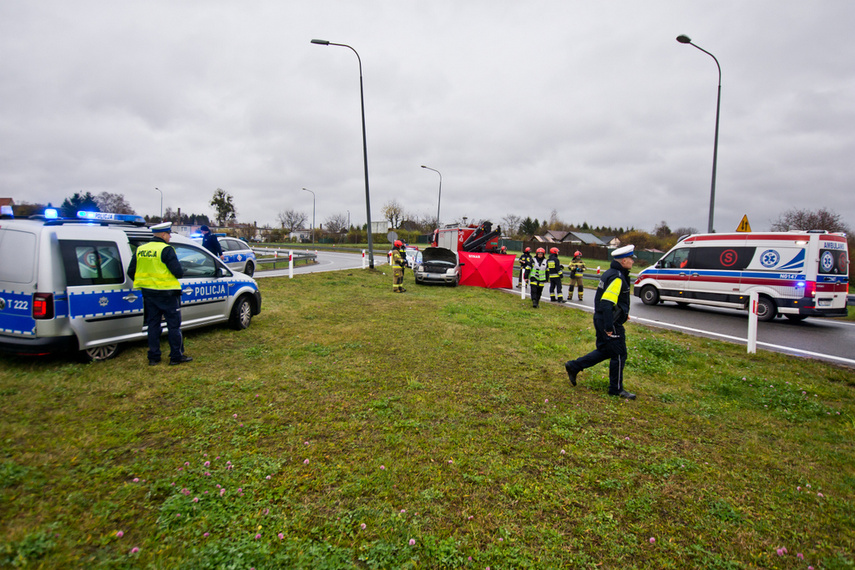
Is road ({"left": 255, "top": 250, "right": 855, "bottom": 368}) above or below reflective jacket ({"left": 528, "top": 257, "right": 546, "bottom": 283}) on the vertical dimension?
below

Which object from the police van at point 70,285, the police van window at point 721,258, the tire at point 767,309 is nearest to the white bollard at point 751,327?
the tire at point 767,309

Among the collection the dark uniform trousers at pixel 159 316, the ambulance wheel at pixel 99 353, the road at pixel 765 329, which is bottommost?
the road at pixel 765 329

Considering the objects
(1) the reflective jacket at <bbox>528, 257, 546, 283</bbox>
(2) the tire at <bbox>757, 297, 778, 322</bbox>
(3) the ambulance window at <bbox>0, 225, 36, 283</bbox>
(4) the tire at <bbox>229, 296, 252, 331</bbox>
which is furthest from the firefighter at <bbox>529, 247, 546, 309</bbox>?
(3) the ambulance window at <bbox>0, 225, 36, 283</bbox>

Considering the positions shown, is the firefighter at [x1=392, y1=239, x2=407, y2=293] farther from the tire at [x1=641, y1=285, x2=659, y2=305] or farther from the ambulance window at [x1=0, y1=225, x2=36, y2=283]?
the ambulance window at [x1=0, y1=225, x2=36, y2=283]

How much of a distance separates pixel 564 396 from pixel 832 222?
3507 cm

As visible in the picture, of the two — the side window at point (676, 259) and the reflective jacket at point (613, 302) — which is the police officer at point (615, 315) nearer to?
the reflective jacket at point (613, 302)

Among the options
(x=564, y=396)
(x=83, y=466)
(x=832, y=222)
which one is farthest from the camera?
(x=832, y=222)

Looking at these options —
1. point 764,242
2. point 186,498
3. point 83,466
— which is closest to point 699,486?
point 186,498

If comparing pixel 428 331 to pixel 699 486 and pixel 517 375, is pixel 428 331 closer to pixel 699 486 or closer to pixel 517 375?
pixel 517 375

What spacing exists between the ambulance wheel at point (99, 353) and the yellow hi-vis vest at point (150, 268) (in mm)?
973

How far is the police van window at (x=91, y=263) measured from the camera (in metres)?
5.24

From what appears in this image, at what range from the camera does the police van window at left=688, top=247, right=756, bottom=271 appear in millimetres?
11406

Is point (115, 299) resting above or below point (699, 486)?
above

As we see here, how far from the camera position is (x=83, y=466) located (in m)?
3.15
